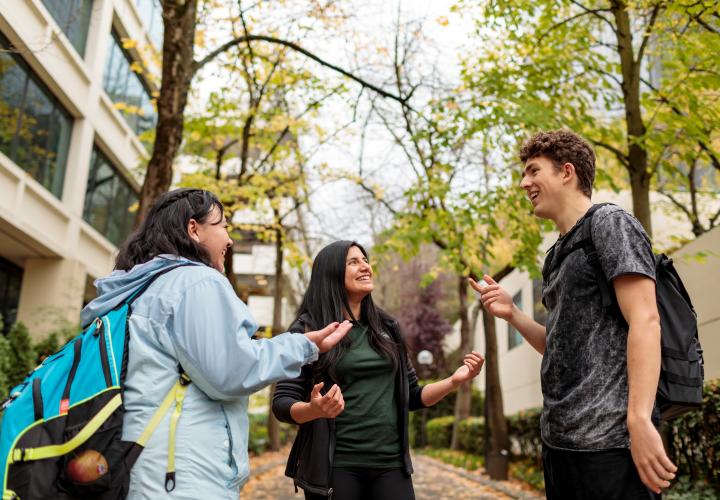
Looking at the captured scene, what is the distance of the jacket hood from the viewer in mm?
2399

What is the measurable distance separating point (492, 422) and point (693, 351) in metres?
11.8

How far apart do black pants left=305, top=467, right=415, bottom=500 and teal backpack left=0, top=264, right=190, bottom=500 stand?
128cm

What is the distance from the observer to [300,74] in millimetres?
14625

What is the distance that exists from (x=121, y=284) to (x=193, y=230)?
36cm

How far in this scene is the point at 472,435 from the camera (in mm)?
18578

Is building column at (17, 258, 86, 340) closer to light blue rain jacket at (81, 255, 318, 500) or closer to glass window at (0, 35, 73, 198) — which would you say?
glass window at (0, 35, 73, 198)

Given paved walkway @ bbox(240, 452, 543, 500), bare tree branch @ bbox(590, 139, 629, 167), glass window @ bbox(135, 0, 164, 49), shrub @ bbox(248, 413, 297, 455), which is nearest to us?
bare tree branch @ bbox(590, 139, 629, 167)

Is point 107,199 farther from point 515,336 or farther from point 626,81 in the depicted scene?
point 626,81

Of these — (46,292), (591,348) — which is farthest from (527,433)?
(591,348)

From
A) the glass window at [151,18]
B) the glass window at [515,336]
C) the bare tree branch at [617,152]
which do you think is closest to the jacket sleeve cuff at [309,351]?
the bare tree branch at [617,152]

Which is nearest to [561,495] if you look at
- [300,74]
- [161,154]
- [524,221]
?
[161,154]

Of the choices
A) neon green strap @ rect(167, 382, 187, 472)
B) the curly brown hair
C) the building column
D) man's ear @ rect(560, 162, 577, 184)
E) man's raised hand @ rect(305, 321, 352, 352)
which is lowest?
neon green strap @ rect(167, 382, 187, 472)

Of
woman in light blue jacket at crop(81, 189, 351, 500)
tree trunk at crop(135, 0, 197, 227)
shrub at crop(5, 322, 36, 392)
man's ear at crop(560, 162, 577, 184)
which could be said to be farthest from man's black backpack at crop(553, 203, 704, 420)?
shrub at crop(5, 322, 36, 392)

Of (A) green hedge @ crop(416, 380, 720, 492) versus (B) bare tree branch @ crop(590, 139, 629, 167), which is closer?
(A) green hedge @ crop(416, 380, 720, 492)
